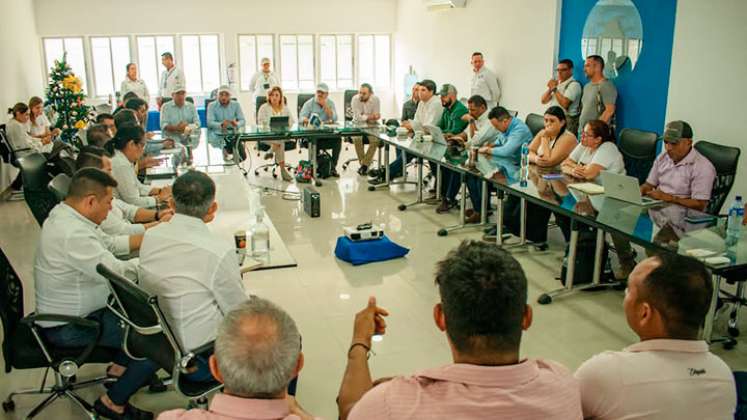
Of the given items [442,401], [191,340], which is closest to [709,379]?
[442,401]

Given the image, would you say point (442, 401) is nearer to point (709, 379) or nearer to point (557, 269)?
point (709, 379)

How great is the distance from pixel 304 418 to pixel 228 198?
3.30m

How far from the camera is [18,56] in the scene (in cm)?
989

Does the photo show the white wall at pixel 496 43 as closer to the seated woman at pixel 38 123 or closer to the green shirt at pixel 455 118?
the green shirt at pixel 455 118

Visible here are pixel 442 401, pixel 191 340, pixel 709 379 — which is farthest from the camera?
pixel 191 340

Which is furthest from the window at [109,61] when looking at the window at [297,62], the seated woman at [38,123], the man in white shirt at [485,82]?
the man in white shirt at [485,82]

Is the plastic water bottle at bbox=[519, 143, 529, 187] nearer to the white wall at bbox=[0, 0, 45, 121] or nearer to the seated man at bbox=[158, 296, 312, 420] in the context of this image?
the seated man at bbox=[158, 296, 312, 420]

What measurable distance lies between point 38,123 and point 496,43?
6.36 metres

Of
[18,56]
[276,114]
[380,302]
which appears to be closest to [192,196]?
[380,302]

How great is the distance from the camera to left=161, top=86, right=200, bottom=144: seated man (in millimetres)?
8258

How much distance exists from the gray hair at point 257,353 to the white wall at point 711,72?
17.4ft

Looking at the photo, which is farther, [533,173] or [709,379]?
[533,173]

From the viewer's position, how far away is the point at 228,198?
15.9 feet

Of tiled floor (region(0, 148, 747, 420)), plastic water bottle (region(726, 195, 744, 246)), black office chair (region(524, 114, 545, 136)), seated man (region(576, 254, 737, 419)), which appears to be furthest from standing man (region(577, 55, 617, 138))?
seated man (region(576, 254, 737, 419))
